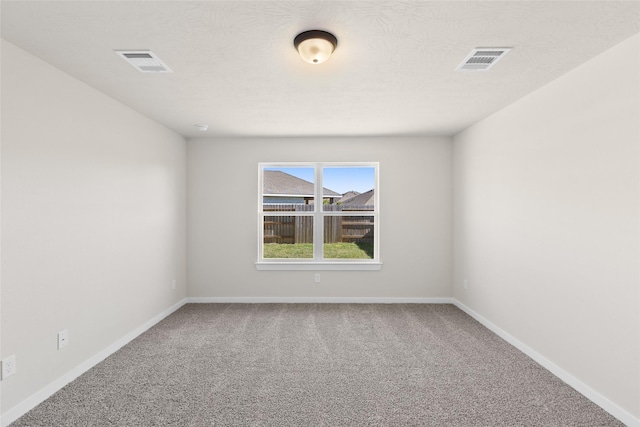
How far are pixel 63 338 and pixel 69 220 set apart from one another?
0.90m

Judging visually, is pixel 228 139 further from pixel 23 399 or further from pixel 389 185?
pixel 23 399

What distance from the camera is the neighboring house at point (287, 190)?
15.7 ft

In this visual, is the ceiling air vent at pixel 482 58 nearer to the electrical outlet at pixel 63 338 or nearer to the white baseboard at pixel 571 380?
the white baseboard at pixel 571 380

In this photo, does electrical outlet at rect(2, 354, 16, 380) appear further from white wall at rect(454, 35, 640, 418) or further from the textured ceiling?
white wall at rect(454, 35, 640, 418)

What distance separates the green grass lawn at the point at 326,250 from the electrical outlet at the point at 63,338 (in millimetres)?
2601

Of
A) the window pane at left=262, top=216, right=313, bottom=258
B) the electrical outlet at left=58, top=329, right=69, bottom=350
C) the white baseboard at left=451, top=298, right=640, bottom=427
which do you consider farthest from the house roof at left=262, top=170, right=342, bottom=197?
the electrical outlet at left=58, top=329, right=69, bottom=350

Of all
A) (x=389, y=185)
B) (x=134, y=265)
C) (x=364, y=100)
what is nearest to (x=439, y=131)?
(x=389, y=185)

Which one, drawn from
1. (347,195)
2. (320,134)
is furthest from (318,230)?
(320,134)

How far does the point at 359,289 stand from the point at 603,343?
280cm

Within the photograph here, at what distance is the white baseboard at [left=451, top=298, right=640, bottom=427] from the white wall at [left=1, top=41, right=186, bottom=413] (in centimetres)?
385

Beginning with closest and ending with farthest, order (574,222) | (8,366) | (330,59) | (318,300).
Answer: (8,366)
(330,59)
(574,222)
(318,300)

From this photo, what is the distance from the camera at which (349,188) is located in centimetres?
479

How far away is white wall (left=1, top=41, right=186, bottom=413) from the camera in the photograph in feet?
6.78

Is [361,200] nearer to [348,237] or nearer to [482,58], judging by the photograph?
[348,237]
